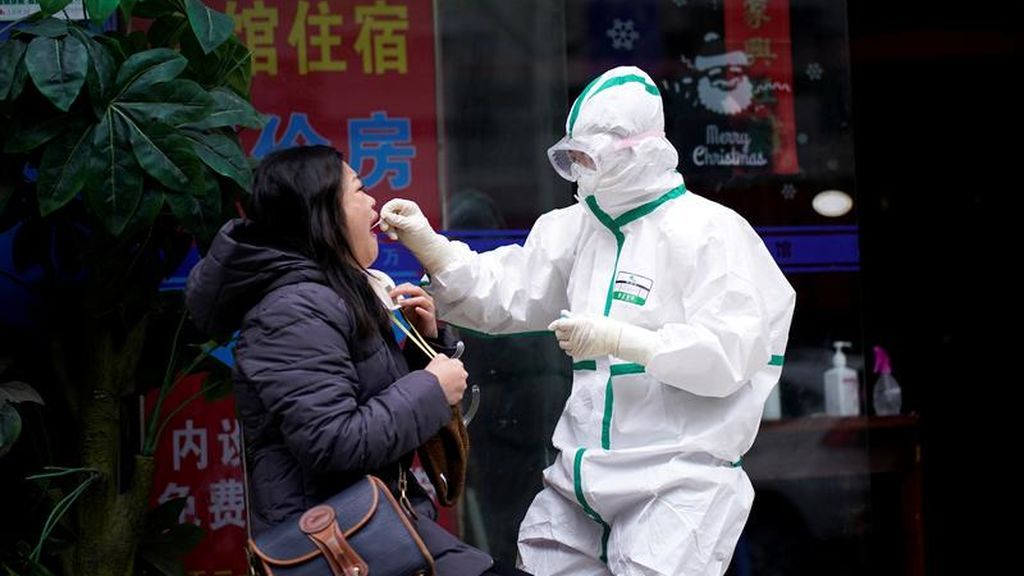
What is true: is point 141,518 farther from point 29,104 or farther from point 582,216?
point 582,216

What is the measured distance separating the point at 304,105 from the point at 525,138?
0.73 m

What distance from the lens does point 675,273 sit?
337 centimetres

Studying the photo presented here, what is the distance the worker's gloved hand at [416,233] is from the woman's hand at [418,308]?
7.4 inches

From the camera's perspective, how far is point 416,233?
3.47 meters

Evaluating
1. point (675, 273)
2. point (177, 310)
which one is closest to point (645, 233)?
point (675, 273)

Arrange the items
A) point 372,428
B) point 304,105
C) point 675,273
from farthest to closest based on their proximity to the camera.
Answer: point 304,105, point 675,273, point 372,428

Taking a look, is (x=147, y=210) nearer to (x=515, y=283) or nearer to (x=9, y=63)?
(x=9, y=63)

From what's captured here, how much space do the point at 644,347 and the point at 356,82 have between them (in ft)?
6.56

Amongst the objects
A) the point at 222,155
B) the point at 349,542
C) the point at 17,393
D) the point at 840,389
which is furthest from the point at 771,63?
the point at 349,542

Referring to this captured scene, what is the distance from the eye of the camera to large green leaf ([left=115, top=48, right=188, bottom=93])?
365 centimetres

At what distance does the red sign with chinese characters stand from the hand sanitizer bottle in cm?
145

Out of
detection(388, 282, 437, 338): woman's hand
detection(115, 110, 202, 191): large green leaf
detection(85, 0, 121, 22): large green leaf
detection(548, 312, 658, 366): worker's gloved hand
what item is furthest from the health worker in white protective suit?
detection(85, 0, 121, 22): large green leaf

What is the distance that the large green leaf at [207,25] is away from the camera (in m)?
3.71

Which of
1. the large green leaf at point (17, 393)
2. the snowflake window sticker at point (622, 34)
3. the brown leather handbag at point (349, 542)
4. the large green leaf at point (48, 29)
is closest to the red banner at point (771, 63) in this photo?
the snowflake window sticker at point (622, 34)
